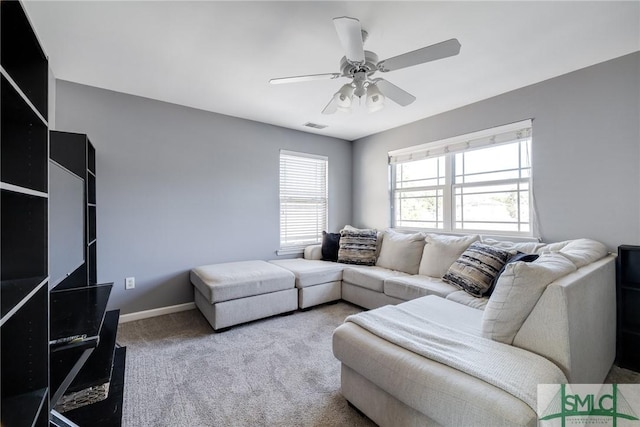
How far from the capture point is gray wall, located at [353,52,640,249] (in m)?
2.31

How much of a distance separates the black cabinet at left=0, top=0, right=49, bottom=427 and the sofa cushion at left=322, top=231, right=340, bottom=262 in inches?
128

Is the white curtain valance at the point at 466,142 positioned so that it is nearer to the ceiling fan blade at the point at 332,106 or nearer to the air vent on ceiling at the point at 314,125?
the air vent on ceiling at the point at 314,125

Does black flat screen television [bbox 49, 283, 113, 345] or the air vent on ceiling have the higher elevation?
the air vent on ceiling

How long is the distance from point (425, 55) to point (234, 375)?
101 inches

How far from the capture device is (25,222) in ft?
3.52

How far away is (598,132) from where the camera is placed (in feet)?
8.11

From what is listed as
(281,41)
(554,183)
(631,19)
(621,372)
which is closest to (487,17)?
(631,19)

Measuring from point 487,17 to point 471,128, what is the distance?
1702 mm

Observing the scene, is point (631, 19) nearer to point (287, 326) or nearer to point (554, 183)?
point (554, 183)

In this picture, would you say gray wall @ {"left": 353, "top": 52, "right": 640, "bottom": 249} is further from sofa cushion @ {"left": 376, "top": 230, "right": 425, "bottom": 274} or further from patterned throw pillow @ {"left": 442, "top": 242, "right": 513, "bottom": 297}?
sofa cushion @ {"left": 376, "top": 230, "right": 425, "bottom": 274}

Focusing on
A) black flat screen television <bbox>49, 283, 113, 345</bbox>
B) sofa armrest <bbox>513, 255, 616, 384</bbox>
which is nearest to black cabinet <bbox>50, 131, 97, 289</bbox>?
black flat screen television <bbox>49, 283, 113, 345</bbox>

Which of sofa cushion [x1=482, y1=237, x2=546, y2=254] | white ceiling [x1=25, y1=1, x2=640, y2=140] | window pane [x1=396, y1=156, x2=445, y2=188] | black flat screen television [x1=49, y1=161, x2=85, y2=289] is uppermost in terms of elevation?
white ceiling [x1=25, y1=1, x2=640, y2=140]

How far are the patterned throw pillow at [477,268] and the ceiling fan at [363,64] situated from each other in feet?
5.20

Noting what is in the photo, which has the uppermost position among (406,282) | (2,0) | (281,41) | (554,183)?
(281,41)
